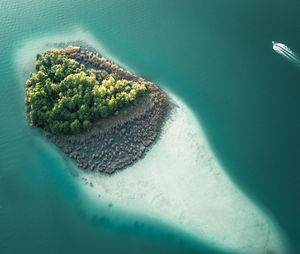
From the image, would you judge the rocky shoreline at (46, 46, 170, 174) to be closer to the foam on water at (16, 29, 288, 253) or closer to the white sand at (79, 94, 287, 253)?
the foam on water at (16, 29, 288, 253)

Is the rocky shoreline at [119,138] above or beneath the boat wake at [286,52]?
beneath

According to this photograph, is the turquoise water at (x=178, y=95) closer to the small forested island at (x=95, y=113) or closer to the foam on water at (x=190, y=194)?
the foam on water at (x=190, y=194)

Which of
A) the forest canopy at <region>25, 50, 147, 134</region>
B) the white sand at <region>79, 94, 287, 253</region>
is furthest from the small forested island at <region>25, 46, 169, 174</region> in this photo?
the white sand at <region>79, 94, 287, 253</region>

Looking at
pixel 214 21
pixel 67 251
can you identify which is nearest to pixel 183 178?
pixel 67 251

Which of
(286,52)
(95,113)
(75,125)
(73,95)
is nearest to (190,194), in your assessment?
(95,113)

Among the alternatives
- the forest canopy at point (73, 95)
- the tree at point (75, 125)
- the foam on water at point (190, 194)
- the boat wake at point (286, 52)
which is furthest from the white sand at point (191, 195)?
the boat wake at point (286, 52)

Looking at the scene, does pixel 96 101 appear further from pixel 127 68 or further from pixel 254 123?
pixel 254 123

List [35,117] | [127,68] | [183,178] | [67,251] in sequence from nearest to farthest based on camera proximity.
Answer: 1. [67,251]
2. [183,178]
3. [35,117]
4. [127,68]

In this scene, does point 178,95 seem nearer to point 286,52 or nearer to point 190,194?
point 190,194
